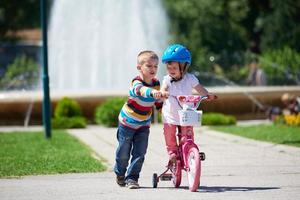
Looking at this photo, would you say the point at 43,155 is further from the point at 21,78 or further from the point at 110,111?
the point at 21,78

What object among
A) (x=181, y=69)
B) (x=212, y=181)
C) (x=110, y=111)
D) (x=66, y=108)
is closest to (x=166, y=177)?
(x=212, y=181)

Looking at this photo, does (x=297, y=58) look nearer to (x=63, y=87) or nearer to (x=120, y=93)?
Answer: (x=63, y=87)

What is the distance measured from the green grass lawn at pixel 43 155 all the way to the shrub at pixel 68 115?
2181 millimetres

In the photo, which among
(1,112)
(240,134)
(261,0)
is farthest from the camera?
(261,0)

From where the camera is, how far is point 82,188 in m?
8.29

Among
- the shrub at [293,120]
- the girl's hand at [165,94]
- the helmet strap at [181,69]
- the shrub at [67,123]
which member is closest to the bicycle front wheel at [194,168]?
the girl's hand at [165,94]

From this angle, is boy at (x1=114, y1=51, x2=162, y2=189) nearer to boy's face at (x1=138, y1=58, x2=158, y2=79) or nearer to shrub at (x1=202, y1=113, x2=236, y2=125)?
boy's face at (x1=138, y1=58, x2=158, y2=79)

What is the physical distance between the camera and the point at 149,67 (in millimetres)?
7977

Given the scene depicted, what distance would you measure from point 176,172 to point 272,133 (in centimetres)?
642

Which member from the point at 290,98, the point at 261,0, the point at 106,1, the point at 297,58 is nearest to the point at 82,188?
the point at 290,98

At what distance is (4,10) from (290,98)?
3924 cm

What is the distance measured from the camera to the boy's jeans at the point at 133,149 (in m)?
8.26

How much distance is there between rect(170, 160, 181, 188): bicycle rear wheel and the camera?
8055 millimetres

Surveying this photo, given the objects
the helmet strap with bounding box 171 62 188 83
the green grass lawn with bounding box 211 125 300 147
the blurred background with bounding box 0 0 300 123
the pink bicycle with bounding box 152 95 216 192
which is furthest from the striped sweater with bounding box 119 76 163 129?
the blurred background with bounding box 0 0 300 123
